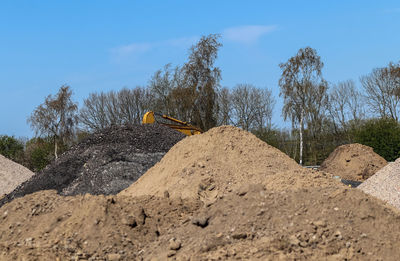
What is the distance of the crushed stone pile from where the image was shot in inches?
339

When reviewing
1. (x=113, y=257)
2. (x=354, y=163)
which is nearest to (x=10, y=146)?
(x=354, y=163)

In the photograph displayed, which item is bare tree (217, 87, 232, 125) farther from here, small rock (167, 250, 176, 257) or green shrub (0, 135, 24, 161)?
small rock (167, 250, 176, 257)

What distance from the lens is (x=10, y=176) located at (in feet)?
49.6

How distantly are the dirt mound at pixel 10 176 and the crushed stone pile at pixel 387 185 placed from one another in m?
10.3

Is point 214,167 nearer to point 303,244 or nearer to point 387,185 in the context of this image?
point 303,244

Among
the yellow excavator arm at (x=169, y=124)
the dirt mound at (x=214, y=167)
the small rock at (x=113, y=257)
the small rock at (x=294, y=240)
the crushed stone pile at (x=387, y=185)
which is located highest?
the yellow excavator arm at (x=169, y=124)

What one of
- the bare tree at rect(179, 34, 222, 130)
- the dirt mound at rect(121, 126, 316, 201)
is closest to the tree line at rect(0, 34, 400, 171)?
the bare tree at rect(179, 34, 222, 130)

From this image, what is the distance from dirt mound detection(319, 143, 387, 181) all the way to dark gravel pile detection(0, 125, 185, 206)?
644 centimetres

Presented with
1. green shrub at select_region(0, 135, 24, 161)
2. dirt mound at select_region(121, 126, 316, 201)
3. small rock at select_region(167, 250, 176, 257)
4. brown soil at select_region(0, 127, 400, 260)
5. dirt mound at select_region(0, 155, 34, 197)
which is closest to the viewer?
brown soil at select_region(0, 127, 400, 260)

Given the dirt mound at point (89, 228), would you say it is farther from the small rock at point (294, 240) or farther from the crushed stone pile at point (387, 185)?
the crushed stone pile at point (387, 185)

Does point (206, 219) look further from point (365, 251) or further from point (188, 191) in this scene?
point (365, 251)

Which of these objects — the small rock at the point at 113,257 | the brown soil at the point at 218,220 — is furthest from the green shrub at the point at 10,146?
the small rock at the point at 113,257

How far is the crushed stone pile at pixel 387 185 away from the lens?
339 inches

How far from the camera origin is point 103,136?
42.6 ft
